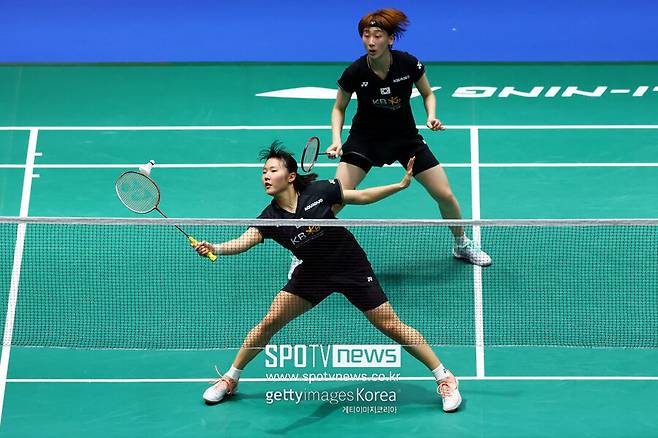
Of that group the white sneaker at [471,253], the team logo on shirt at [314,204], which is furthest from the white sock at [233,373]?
the white sneaker at [471,253]

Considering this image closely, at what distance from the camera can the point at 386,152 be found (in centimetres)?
1036

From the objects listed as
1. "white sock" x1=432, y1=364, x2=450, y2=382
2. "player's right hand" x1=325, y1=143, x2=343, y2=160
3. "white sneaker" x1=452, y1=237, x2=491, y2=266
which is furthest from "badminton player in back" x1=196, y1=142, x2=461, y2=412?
"white sneaker" x1=452, y1=237, x2=491, y2=266

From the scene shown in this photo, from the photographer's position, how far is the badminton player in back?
8859 mm

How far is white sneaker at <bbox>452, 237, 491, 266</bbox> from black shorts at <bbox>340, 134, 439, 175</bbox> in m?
0.83

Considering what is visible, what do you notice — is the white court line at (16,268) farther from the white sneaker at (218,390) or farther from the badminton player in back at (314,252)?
the badminton player in back at (314,252)

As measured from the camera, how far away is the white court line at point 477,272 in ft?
31.8

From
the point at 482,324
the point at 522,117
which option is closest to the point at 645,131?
the point at 522,117

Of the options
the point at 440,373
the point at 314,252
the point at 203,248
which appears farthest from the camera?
the point at 440,373

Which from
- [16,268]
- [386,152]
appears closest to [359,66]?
[386,152]

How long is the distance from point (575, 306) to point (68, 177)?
199 inches

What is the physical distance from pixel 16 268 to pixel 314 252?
2.98 metres

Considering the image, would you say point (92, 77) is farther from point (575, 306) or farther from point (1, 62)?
point (575, 306)

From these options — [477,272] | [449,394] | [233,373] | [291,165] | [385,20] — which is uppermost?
[385,20]

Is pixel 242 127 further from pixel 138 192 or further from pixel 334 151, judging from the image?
pixel 138 192
